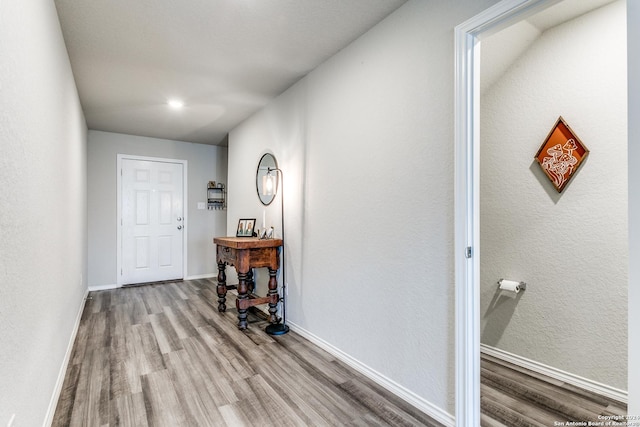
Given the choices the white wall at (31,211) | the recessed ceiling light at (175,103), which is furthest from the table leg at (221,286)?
the recessed ceiling light at (175,103)

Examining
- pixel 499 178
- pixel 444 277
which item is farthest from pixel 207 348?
pixel 499 178

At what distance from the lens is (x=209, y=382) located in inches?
79.9

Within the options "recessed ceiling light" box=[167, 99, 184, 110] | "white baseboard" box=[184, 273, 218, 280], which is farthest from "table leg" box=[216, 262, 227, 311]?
"white baseboard" box=[184, 273, 218, 280]

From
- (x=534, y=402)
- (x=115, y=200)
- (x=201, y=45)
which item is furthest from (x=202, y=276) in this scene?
(x=534, y=402)

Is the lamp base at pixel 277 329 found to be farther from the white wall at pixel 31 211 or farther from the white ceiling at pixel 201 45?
the white ceiling at pixel 201 45

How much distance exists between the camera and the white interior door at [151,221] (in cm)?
486

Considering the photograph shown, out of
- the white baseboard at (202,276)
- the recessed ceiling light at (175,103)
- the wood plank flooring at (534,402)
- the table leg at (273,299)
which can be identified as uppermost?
the recessed ceiling light at (175,103)

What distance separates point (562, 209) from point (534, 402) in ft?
4.00

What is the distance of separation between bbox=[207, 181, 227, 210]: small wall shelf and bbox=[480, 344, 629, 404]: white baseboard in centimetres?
453

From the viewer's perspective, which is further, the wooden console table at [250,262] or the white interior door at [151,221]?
the white interior door at [151,221]

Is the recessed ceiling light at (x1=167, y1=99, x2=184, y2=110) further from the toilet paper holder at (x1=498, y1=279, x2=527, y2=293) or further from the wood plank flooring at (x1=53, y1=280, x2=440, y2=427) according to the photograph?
the toilet paper holder at (x1=498, y1=279, x2=527, y2=293)

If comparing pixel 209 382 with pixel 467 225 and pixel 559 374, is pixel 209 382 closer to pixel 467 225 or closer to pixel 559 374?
pixel 467 225

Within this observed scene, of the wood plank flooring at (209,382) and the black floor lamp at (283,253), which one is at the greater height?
the black floor lamp at (283,253)

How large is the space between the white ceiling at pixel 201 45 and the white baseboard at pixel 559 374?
254 centimetres
